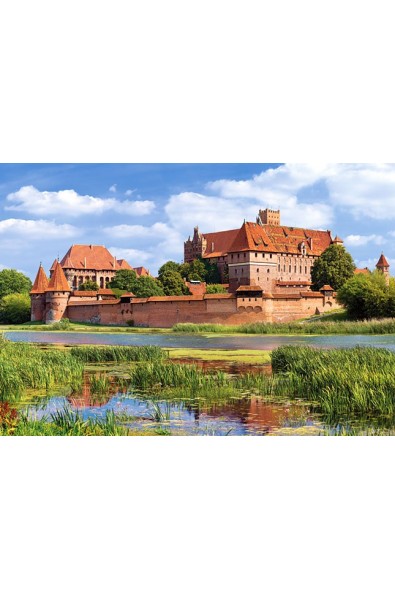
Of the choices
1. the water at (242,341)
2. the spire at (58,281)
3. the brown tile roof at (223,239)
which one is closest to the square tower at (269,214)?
the brown tile roof at (223,239)

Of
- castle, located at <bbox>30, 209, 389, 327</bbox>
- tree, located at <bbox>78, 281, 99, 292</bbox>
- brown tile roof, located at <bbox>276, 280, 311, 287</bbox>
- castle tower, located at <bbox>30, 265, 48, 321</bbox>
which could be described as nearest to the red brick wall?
castle, located at <bbox>30, 209, 389, 327</bbox>

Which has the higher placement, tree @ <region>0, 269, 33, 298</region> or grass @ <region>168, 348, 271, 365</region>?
tree @ <region>0, 269, 33, 298</region>

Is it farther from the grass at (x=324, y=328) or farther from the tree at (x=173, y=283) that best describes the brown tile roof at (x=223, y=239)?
the tree at (x=173, y=283)

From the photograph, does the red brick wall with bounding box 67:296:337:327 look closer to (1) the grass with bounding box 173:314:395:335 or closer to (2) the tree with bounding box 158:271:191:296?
(1) the grass with bounding box 173:314:395:335

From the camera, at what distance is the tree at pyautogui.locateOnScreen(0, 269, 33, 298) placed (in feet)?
28.6

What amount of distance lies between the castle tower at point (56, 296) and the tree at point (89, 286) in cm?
74

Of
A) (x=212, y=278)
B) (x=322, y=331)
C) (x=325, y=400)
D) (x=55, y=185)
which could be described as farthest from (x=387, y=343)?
(x=212, y=278)

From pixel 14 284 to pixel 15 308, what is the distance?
4.97ft

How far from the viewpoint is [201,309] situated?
15297 millimetres

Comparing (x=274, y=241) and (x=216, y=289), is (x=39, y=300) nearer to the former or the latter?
(x=216, y=289)

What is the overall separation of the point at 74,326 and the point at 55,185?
209 inches

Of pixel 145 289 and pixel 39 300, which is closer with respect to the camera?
pixel 39 300

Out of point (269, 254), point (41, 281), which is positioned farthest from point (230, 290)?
point (41, 281)

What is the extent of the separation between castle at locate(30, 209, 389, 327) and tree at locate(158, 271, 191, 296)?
4.14ft
